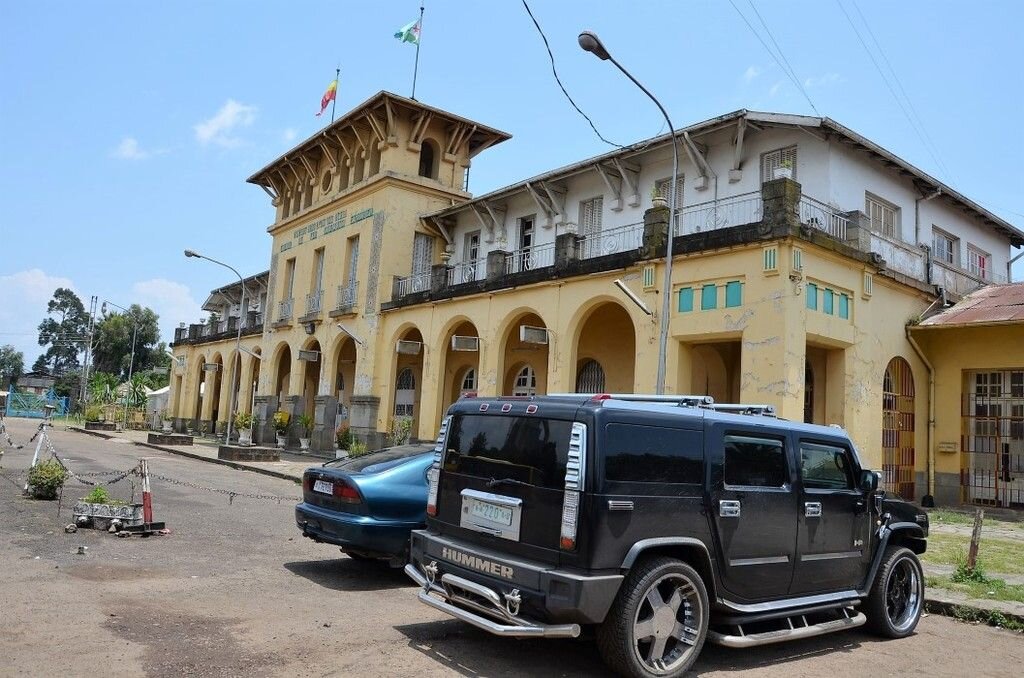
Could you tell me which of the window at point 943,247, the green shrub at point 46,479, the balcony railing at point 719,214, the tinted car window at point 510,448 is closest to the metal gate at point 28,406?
the green shrub at point 46,479

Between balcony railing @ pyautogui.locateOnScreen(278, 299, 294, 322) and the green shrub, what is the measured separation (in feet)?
64.4

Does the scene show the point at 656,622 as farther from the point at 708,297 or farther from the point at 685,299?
the point at 685,299

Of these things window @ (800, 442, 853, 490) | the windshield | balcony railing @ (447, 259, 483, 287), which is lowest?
the windshield

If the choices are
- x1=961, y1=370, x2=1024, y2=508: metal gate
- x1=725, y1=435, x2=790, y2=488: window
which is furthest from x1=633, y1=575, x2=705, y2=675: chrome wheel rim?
x1=961, y1=370, x2=1024, y2=508: metal gate

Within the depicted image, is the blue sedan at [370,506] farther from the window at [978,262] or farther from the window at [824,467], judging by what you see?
the window at [978,262]

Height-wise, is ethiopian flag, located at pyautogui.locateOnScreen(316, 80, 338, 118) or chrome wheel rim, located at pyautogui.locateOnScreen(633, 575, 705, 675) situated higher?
ethiopian flag, located at pyautogui.locateOnScreen(316, 80, 338, 118)

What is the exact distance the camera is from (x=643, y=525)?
4.73m

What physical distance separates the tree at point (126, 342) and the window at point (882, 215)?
279ft

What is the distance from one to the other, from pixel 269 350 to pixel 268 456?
10241 millimetres

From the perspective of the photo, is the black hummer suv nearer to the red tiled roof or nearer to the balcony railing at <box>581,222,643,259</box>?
the balcony railing at <box>581,222,643,259</box>

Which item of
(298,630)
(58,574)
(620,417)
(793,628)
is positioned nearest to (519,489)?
(620,417)

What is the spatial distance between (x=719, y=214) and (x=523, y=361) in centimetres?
833

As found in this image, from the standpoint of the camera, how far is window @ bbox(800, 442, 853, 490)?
5809 millimetres

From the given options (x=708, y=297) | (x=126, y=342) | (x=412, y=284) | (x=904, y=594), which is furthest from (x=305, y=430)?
(x=126, y=342)
